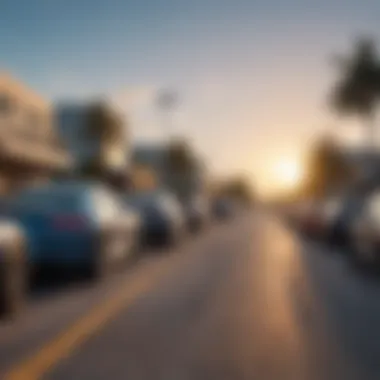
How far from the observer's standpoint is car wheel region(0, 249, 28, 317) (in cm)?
1055

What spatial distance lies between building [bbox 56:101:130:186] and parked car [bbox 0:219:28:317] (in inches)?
1601

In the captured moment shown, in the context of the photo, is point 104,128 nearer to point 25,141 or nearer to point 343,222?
point 25,141

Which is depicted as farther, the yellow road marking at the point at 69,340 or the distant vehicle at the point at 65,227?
the distant vehicle at the point at 65,227

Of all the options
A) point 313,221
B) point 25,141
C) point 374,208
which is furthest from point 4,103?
point 374,208

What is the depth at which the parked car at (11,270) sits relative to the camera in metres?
10.5

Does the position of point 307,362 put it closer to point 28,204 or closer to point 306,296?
point 306,296

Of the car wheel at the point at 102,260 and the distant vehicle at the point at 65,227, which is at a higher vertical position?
the distant vehicle at the point at 65,227

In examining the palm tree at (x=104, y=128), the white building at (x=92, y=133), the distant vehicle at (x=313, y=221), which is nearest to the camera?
the distant vehicle at (x=313, y=221)

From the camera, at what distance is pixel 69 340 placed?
927 centimetres

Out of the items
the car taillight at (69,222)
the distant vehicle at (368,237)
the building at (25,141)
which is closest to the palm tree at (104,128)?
the building at (25,141)

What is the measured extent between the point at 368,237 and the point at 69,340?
8174mm

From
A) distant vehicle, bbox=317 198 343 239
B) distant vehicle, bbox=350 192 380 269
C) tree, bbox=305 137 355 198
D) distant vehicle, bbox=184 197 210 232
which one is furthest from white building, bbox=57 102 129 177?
distant vehicle, bbox=350 192 380 269

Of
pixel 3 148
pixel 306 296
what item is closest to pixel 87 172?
pixel 3 148

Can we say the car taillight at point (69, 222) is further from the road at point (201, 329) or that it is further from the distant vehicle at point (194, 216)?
the distant vehicle at point (194, 216)
